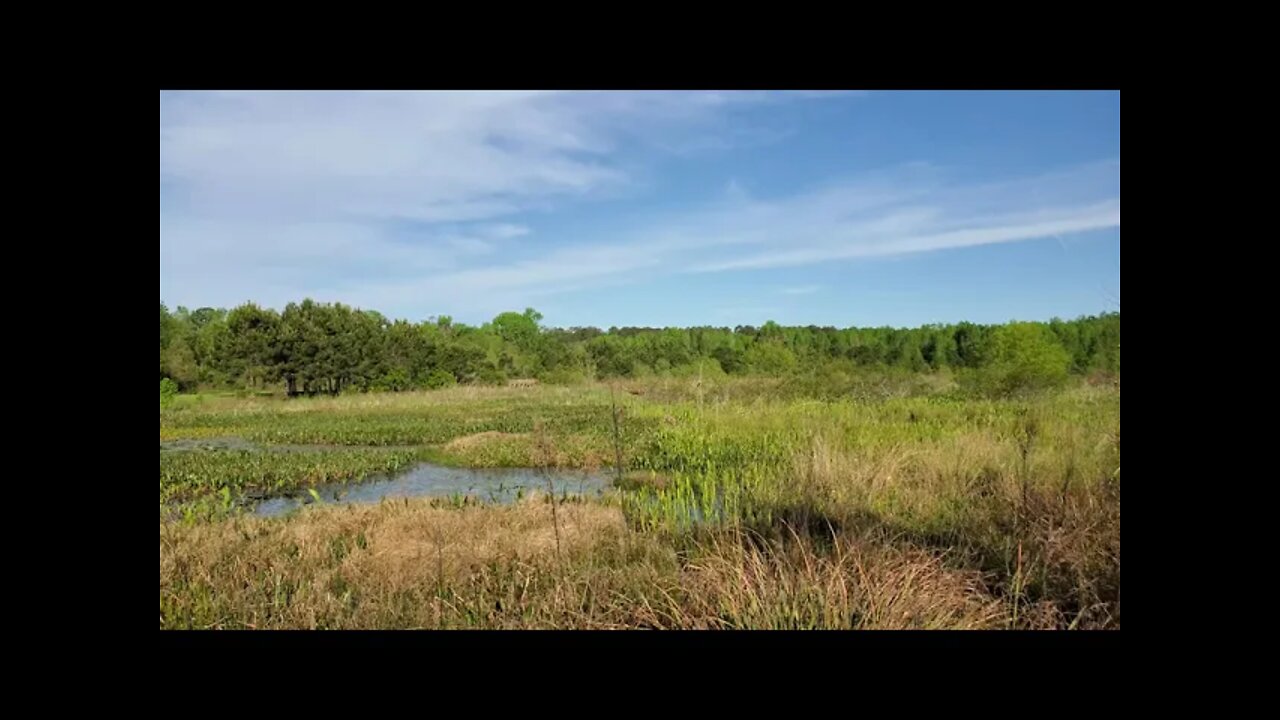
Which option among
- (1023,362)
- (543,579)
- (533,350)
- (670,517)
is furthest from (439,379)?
(1023,362)

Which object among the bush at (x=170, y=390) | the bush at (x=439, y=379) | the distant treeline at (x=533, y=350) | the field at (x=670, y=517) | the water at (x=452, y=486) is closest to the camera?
the field at (x=670, y=517)

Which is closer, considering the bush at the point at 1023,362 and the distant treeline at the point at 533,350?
the distant treeline at the point at 533,350

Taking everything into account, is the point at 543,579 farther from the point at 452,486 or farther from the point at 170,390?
the point at 170,390

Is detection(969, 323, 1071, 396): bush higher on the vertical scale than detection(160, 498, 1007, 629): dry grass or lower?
higher

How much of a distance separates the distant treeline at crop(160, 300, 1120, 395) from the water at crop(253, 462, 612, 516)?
2.35ft

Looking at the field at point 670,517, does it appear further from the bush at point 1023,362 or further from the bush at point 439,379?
the bush at point 439,379

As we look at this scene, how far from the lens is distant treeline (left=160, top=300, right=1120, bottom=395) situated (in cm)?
416

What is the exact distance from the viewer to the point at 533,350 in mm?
4848

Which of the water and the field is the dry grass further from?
the water

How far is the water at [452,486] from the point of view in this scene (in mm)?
3180

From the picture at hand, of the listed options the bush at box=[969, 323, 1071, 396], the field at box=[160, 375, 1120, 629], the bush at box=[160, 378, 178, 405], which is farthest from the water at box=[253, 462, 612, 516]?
the bush at box=[969, 323, 1071, 396]

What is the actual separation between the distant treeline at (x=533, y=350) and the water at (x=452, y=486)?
71cm

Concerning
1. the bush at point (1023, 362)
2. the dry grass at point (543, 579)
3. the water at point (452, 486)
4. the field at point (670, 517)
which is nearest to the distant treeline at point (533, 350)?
the bush at point (1023, 362)
